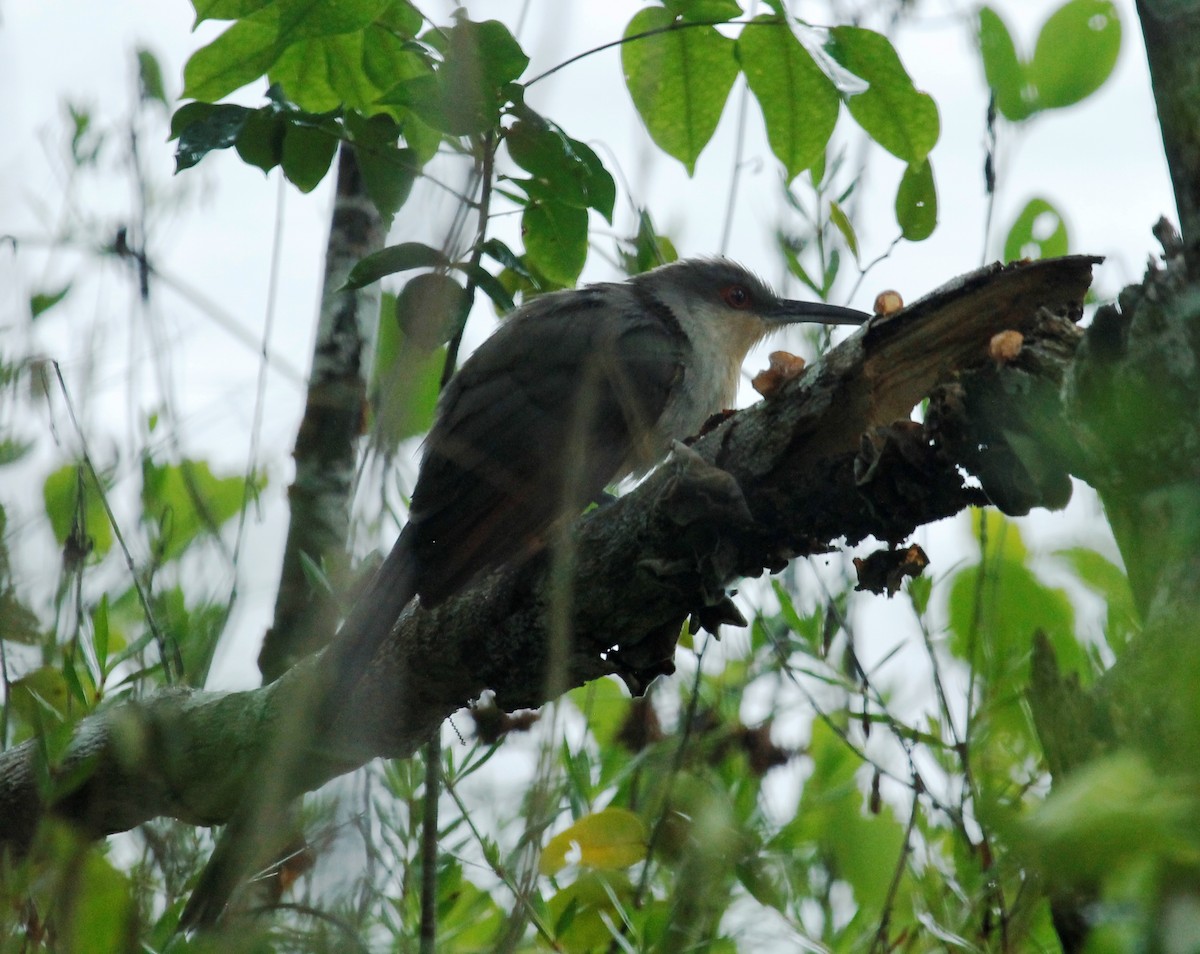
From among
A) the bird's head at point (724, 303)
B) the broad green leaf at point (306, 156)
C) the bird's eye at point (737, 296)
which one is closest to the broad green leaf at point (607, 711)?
the bird's head at point (724, 303)

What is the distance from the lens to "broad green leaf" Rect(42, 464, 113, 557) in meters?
3.23

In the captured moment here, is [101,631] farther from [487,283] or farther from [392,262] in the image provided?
[487,283]

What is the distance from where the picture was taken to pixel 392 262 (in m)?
2.55

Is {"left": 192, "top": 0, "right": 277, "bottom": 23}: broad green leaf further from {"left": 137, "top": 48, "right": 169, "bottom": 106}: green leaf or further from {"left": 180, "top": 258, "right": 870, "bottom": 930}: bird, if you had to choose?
{"left": 137, "top": 48, "right": 169, "bottom": 106}: green leaf

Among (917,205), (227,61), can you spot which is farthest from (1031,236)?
(227,61)

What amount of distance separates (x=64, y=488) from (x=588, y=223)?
1.90 m

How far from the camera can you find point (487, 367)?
158 inches

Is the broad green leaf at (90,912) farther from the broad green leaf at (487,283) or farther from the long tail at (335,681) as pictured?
the broad green leaf at (487,283)

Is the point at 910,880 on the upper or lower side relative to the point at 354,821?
lower

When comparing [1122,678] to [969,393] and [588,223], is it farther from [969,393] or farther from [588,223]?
[588,223]

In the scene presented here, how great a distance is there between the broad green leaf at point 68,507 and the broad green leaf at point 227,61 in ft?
3.60

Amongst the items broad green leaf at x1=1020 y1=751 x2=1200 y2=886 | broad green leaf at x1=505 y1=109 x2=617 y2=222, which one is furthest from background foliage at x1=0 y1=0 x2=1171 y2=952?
broad green leaf at x1=1020 y1=751 x2=1200 y2=886

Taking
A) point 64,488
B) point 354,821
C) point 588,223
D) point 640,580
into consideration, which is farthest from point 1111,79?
point 64,488

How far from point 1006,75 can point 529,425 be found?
5.82 feet
